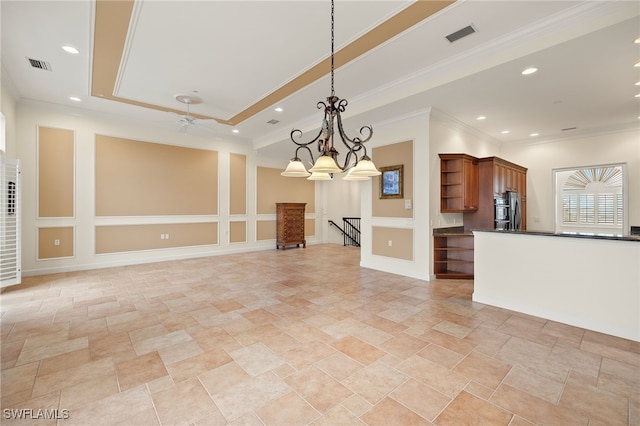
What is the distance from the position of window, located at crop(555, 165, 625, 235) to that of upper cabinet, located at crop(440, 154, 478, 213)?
130 inches

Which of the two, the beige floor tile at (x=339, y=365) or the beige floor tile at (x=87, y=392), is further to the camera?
the beige floor tile at (x=339, y=365)

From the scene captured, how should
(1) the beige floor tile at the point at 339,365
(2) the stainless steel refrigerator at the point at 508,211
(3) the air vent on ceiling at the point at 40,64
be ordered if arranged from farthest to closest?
(2) the stainless steel refrigerator at the point at 508,211
(3) the air vent on ceiling at the point at 40,64
(1) the beige floor tile at the point at 339,365

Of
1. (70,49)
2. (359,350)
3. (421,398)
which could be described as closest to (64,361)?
(359,350)

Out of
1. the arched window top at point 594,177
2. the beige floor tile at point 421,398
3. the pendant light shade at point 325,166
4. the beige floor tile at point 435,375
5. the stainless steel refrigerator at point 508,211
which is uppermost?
the arched window top at point 594,177

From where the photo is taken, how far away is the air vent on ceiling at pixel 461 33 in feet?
10.2

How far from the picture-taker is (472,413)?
1.76 meters

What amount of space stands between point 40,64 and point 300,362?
5552 millimetres

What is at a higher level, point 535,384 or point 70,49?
point 70,49

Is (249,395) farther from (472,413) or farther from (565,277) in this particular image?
(565,277)

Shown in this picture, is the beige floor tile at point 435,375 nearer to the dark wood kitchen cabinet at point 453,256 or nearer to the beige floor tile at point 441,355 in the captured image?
the beige floor tile at point 441,355

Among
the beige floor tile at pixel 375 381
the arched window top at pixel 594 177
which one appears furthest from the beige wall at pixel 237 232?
the arched window top at pixel 594 177

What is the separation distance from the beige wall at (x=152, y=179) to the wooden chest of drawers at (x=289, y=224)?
205 cm

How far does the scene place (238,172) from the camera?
8219 millimetres

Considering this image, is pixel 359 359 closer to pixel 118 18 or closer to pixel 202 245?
pixel 118 18
